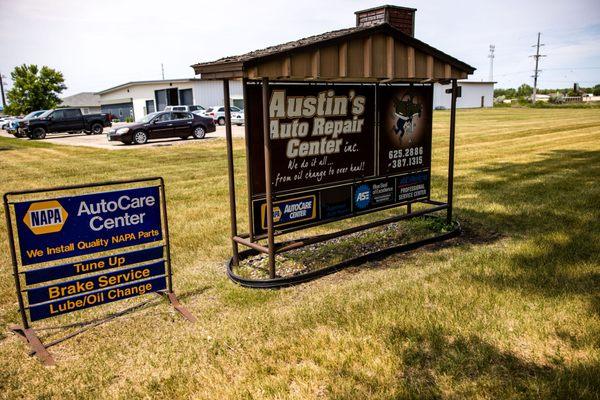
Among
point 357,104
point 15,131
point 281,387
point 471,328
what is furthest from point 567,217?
point 15,131

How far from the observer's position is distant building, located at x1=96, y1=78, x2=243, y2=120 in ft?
164

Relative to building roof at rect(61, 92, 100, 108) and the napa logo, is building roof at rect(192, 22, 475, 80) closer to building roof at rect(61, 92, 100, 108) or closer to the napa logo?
the napa logo

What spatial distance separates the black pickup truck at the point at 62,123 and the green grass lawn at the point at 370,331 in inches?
981

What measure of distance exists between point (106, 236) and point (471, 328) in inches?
143

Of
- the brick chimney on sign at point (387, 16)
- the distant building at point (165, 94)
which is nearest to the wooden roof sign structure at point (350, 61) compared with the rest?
the brick chimney on sign at point (387, 16)

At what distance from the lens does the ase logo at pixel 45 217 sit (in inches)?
172

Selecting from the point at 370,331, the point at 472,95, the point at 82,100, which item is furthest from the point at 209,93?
the point at 82,100

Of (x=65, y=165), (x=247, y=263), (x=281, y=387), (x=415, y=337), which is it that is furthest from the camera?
(x=65, y=165)

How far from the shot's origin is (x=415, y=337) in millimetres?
4160

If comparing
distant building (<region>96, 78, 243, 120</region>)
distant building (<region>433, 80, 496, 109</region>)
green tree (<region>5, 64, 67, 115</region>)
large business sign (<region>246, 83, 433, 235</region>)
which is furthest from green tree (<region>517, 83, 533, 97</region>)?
large business sign (<region>246, 83, 433, 235</region>)

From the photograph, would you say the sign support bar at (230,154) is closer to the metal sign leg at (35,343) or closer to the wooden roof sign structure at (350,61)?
the wooden roof sign structure at (350,61)

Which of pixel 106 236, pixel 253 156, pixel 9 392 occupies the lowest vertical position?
pixel 9 392

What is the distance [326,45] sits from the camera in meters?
5.54

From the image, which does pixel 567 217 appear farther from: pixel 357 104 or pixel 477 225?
pixel 357 104
